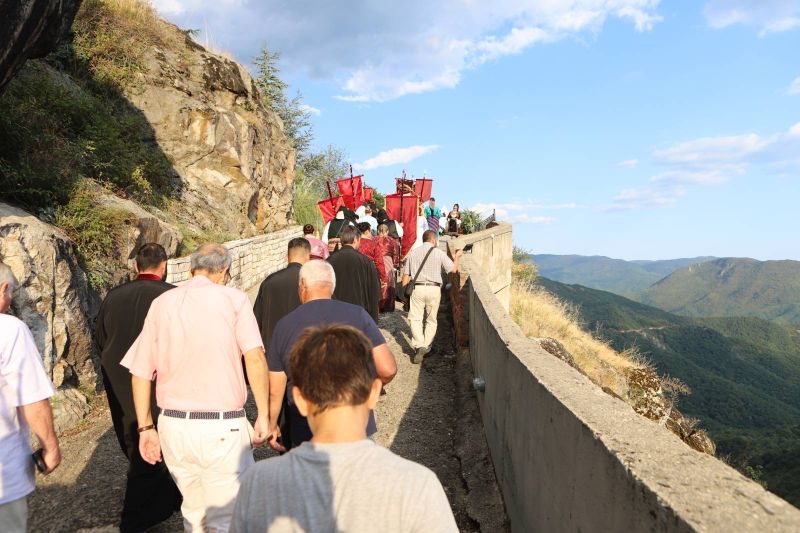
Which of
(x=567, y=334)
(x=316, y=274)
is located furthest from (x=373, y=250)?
(x=567, y=334)

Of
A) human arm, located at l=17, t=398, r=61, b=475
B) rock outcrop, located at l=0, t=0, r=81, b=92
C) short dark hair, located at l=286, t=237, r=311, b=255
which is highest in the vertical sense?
rock outcrop, located at l=0, t=0, r=81, b=92

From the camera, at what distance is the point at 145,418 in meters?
3.16

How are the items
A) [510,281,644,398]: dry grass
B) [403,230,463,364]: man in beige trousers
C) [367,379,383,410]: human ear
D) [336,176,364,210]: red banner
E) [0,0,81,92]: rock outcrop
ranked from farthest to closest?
[510,281,644,398]: dry grass
[336,176,364,210]: red banner
[403,230,463,364]: man in beige trousers
[0,0,81,92]: rock outcrop
[367,379,383,410]: human ear

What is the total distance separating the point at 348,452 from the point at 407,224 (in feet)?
40.3

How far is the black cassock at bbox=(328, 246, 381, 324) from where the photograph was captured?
561 cm

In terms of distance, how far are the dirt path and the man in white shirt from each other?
174 cm

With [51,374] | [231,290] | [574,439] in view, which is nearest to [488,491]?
[574,439]

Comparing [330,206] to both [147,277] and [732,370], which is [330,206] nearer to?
[147,277]

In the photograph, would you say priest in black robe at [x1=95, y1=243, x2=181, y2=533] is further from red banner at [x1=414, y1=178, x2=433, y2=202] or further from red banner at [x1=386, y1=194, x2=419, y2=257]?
red banner at [x1=414, y1=178, x2=433, y2=202]

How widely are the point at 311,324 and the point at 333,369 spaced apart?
1630 mm

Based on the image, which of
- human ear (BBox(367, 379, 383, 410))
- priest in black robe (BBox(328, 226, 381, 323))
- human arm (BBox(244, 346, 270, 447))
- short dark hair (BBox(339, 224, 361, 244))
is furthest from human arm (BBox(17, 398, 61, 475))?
short dark hair (BBox(339, 224, 361, 244))

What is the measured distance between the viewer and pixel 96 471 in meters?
5.00

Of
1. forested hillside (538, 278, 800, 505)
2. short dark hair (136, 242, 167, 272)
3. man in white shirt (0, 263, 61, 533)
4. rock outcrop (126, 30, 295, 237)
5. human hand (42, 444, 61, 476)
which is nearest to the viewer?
man in white shirt (0, 263, 61, 533)

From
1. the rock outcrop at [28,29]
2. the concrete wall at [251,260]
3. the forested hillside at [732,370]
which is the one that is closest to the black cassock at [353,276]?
the concrete wall at [251,260]
